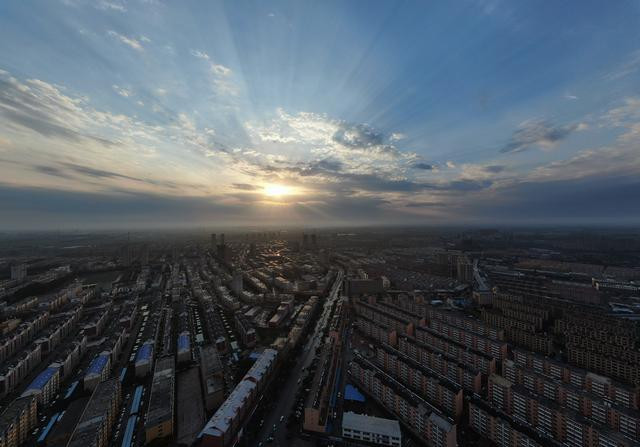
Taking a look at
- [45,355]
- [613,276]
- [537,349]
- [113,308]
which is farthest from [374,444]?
[613,276]

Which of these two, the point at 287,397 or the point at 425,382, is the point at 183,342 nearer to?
the point at 287,397

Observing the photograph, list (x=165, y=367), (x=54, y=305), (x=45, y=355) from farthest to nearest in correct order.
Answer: (x=54, y=305) < (x=45, y=355) < (x=165, y=367)

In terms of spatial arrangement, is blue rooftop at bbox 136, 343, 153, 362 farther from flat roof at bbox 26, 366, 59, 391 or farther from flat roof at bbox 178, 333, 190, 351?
flat roof at bbox 26, 366, 59, 391

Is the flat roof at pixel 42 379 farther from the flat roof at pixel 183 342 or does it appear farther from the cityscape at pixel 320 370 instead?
the flat roof at pixel 183 342

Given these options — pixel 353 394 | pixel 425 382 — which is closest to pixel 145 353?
pixel 353 394

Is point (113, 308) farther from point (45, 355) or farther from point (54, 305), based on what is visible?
point (45, 355)

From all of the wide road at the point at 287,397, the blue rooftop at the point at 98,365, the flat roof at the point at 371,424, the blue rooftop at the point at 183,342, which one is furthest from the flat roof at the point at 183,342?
the flat roof at the point at 371,424
